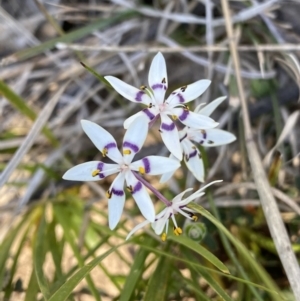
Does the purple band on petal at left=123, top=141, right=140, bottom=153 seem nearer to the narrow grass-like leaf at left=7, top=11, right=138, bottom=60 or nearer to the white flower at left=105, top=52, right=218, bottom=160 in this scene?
the white flower at left=105, top=52, right=218, bottom=160

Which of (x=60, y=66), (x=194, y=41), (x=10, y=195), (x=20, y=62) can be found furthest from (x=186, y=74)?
(x=10, y=195)

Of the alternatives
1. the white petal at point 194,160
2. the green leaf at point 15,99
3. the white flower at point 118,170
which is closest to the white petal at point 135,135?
the white flower at point 118,170

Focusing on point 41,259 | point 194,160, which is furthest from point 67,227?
point 194,160

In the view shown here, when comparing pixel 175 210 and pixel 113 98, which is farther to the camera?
pixel 113 98

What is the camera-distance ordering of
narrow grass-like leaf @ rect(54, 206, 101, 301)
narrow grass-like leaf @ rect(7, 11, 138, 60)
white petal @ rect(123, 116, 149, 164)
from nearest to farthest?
white petal @ rect(123, 116, 149, 164)
narrow grass-like leaf @ rect(54, 206, 101, 301)
narrow grass-like leaf @ rect(7, 11, 138, 60)

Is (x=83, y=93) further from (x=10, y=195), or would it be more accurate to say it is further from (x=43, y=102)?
(x=10, y=195)

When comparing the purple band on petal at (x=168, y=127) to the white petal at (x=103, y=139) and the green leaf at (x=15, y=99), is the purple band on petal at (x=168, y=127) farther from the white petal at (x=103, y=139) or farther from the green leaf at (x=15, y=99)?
the green leaf at (x=15, y=99)

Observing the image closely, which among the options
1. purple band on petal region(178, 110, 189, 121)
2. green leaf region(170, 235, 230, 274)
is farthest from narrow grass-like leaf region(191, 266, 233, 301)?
purple band on petal region(178, 110, 189, 121)

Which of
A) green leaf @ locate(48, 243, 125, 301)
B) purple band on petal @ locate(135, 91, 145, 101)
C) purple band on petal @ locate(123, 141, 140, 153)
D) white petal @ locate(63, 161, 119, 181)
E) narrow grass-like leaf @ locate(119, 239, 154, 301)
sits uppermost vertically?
purple band on petal @ locate(135, 91, 145, 101)
